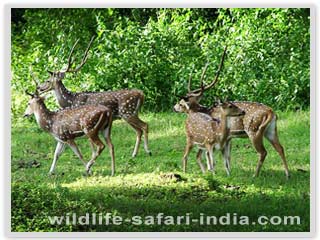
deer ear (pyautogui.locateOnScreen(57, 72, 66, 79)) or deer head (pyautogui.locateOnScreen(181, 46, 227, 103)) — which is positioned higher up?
deer ear (pyautogui.locateOnScreen(57, 72, 66, 79))

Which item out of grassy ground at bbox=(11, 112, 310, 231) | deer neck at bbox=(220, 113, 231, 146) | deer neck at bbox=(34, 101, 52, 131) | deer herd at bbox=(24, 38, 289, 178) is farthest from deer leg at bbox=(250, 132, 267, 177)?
deer neck at bbox=(34, 101, 52, 131)

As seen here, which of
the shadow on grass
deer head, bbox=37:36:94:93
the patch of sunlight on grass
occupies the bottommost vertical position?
the shadow on grass

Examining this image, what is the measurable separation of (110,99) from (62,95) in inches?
18.3

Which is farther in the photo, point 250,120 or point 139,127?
point 139,127

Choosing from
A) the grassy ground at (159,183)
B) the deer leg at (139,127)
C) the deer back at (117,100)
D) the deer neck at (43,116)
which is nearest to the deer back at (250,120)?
the grassy ground at (159,183)

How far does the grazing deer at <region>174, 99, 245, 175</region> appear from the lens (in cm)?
1088

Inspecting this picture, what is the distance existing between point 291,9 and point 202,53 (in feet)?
3.22

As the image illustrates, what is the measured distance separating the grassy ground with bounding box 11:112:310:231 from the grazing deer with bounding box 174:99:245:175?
0.16 metres

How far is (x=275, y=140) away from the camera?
11.0 metres

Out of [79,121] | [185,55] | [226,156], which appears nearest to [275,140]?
[226,156]

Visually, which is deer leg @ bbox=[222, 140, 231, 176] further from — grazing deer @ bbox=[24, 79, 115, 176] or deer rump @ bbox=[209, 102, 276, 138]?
grazing deer @ bbox=[24, 79, 115, 176]

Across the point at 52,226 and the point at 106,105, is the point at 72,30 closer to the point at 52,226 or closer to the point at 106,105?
the point at 106,105

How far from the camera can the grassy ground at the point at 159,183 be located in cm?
1062
